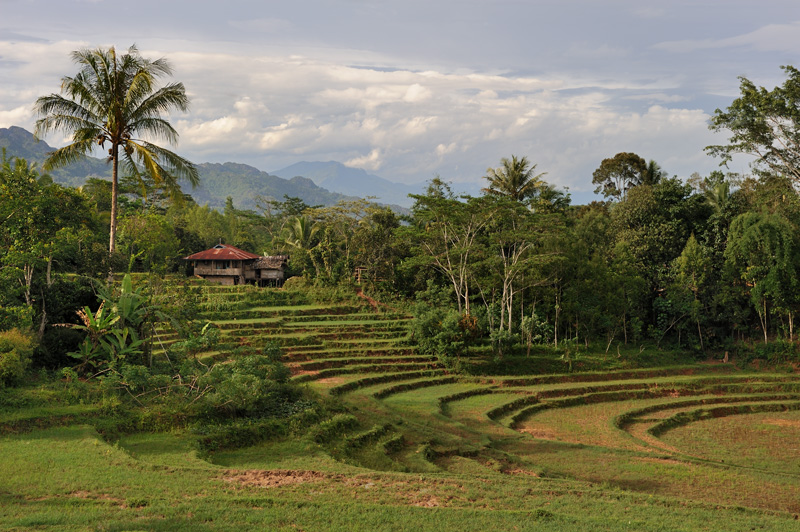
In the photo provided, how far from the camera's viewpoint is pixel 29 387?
14055 millimetres

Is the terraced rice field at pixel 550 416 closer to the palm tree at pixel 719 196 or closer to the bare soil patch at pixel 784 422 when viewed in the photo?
the bare soil patch at pixel 784 422

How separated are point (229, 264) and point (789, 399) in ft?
103

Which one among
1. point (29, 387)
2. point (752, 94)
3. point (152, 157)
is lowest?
point (29, 387)

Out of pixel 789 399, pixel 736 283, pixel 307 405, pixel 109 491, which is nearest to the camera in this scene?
pixel 109 491

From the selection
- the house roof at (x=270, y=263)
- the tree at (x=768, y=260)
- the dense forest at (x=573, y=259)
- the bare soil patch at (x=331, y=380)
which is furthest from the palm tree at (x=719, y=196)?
the house roof at (x=270, y=263)

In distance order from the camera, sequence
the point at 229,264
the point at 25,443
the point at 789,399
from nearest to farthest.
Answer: the point at 25,443 < the point at 789,399 < the point at 229,264

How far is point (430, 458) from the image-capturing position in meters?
13.9

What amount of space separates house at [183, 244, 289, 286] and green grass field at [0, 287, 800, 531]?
1408 centimetres

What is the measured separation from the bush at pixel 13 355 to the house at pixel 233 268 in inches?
993

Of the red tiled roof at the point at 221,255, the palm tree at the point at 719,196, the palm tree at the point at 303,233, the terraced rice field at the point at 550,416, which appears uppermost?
the palm tree at the point at 719,196

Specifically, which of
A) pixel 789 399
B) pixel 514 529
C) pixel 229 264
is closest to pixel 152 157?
pixel 514 529

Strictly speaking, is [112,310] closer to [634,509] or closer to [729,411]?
[634,509]

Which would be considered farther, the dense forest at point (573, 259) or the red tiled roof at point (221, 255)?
the red tiled roof at point (221, 255)

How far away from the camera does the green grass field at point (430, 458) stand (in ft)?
27.4
